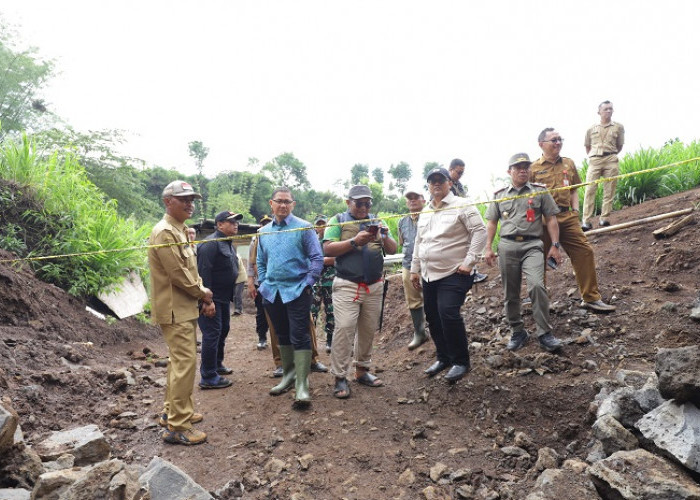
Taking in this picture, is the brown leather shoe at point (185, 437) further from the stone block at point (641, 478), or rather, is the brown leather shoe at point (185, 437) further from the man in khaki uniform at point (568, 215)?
the man in khaki uniform at point (568, 215)

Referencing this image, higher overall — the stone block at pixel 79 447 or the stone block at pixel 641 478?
the stone block at pixel 641 478

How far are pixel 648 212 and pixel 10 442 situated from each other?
815 cm

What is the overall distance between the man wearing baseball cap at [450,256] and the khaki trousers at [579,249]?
3.82ft

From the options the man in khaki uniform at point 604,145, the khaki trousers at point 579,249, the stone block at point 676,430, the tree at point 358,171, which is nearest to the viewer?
the stone block at point 676,430

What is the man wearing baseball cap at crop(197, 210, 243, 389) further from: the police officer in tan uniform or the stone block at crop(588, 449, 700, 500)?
the stone block at crop(588, 449, 700, 500)

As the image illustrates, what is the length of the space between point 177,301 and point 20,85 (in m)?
20.4

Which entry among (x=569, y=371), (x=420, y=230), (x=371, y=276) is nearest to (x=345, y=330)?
(x=371, y=276)

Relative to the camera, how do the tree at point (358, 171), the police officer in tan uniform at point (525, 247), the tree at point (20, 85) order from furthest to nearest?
1. the tree at point (358, 171)
2. the tree at point (20, 85)
3. the police officer in tan uniform at point (525, 247)

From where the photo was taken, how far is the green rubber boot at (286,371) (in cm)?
399

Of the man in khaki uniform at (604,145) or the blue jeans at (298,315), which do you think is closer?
the blue jeans at (298,315)

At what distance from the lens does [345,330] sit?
12.3ft

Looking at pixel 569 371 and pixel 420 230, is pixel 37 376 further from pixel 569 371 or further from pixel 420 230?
pixel 569 371

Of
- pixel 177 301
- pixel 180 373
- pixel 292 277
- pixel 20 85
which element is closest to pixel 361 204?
pixel 292 277

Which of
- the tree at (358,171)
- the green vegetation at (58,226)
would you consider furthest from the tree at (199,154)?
the green vegetation at (58,226)
